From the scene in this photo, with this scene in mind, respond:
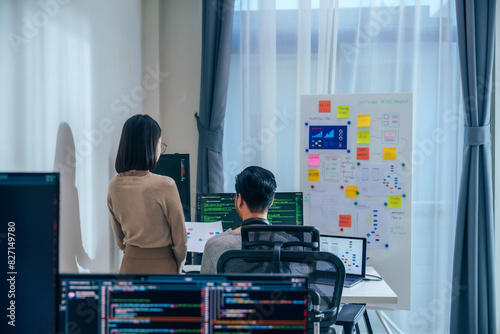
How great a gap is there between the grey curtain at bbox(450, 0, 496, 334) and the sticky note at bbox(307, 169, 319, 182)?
3.62 ft

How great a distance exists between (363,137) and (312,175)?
0.45 m

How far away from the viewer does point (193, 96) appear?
3.71 m

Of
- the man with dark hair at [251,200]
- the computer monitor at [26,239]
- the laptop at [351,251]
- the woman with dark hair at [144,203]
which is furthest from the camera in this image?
the laptop at [351,251]

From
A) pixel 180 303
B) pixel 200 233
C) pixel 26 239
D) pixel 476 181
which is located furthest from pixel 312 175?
pixel 26 239

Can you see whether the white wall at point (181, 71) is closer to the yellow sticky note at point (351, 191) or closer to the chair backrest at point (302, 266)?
the yellow sticky note at point (351, 191)

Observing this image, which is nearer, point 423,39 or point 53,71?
point 53,71

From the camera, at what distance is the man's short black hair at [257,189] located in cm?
204

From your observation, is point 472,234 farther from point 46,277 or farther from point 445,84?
point 46,277

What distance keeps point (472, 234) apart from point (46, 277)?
3.16 meters

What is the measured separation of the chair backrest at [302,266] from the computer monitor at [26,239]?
800 millimetres

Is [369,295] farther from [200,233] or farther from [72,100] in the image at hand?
[72,100]

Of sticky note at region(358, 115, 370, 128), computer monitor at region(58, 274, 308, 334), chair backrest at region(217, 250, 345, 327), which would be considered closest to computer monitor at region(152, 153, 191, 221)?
sticky note at region(358, 115, 370, 128)

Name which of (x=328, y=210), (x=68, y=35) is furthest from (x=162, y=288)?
(x=328, y=210)

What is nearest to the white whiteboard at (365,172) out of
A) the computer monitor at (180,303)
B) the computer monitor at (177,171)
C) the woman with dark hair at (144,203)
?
the computer monitor at (177,171)
